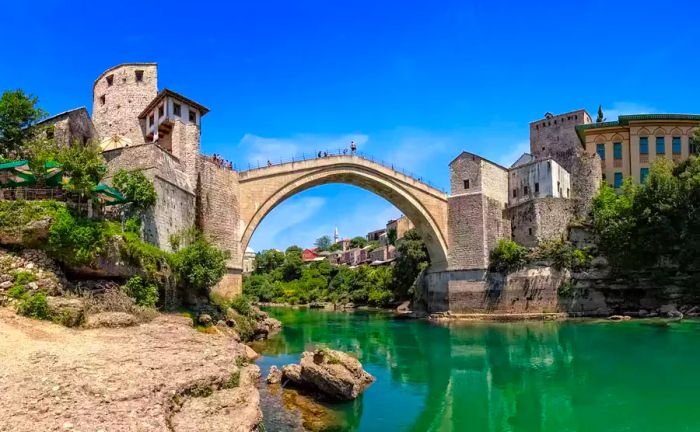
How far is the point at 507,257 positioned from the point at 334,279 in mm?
26696

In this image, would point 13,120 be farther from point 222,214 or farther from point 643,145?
point 643,145

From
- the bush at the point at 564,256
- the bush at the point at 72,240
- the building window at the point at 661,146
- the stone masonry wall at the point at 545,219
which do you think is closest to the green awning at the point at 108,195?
the bush at the point at 72,240

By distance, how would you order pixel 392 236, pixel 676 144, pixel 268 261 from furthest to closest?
pixel 268 261
pixel 392 236
pixel 676 144

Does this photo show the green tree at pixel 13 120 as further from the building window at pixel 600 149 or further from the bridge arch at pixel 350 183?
the building window at pixel 600 149

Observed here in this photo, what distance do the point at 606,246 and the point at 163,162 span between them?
2357 centimetres

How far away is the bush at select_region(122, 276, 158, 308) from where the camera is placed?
14.1 m

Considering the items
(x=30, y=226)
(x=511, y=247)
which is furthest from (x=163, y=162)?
(x=511, y=247)

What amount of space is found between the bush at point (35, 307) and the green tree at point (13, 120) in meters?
8.18

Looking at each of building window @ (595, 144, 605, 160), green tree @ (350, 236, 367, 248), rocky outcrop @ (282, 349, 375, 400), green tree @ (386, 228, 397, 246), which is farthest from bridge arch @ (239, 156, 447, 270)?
green tree @ (350, 236, 367, 248)

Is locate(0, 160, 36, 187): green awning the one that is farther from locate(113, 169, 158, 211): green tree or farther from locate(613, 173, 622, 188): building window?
locate(613, 173, 622, 188): building window

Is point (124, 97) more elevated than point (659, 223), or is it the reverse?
point (124, 97)

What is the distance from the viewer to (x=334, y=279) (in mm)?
55094

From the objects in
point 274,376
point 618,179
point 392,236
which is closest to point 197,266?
point 274,376

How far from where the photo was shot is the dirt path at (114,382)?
625 centimetres
